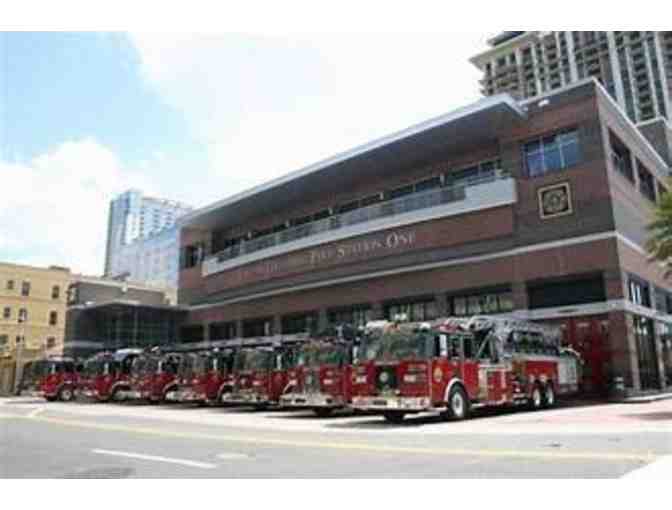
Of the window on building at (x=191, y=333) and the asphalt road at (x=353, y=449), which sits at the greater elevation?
the window on building at (x=191, y=333)

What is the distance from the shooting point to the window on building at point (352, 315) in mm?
35406

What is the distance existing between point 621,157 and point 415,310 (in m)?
12.5

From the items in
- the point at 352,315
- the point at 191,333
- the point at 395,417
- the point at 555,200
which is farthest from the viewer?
the point at 191,333

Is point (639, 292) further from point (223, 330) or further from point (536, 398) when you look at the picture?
point (223, 330)

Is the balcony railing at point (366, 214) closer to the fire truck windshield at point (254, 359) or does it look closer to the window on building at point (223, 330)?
the window on building at point (223, 330)

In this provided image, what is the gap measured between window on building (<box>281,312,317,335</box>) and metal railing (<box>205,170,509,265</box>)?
4.67 meters

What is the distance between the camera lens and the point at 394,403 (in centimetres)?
1758

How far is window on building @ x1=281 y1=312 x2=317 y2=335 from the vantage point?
126 ft

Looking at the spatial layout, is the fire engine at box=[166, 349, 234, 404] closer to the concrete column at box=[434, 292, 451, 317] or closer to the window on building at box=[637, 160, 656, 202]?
the concrete column at box=[434, 292, 451, 317]

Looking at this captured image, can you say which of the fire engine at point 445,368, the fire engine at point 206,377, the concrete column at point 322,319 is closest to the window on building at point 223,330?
the concrete column at point 322,319

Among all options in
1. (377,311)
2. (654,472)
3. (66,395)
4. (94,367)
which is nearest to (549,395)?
(377,311)

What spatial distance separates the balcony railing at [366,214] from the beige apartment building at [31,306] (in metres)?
29.2

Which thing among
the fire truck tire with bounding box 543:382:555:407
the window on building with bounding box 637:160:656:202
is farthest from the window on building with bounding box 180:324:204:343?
the window on building with bounding box 637:160:656:202
